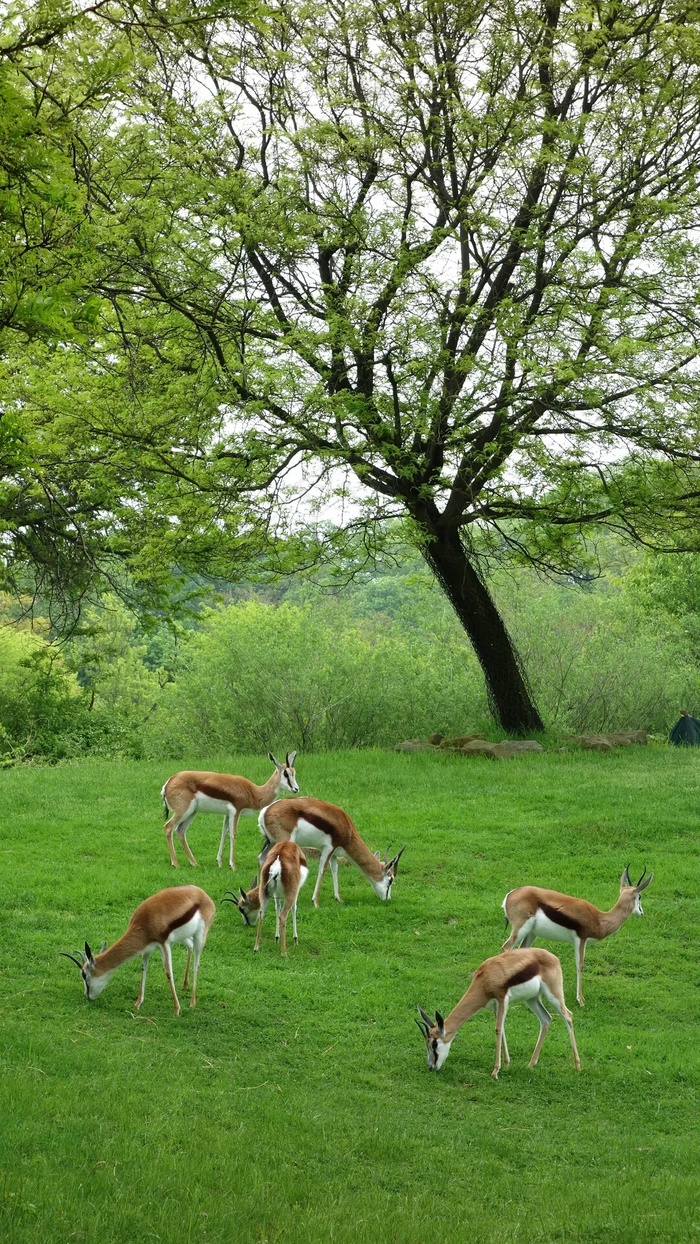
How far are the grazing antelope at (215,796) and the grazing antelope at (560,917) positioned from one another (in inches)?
140

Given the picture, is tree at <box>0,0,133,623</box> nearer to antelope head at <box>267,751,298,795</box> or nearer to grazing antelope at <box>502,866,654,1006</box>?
grazing antelope at <box>502,866,654,1006</box>

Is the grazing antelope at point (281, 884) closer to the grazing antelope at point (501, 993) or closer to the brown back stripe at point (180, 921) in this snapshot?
the brown back stripe at point (180, 921)

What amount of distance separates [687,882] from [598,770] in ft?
16.8

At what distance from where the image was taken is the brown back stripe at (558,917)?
859 centimetres

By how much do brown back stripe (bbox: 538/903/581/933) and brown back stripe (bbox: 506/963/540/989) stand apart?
1.16 m

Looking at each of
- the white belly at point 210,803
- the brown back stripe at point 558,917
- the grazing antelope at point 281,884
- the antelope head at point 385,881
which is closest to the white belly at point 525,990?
the brown back stripe at point 558,917

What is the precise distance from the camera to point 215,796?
11.6m

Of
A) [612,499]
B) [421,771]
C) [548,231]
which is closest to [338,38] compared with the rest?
[548,231]

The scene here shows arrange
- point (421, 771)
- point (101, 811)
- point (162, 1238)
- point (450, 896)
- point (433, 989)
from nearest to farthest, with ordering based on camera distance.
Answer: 1. point (162, 1238)
2. point (433, 989)
3. point (450, 896)
4. point (101, 811)
5. point (421, 771)

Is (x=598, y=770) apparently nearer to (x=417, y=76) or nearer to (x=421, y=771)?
(x=421, y=771)

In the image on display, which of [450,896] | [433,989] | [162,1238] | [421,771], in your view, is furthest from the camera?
[421,771]

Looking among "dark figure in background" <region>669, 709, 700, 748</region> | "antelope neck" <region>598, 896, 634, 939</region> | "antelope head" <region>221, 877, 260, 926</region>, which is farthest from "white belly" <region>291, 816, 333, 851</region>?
"dark figure in background" <region>669, 709, 700, 748</region>

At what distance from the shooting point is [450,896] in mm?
11500

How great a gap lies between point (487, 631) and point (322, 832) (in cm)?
951
